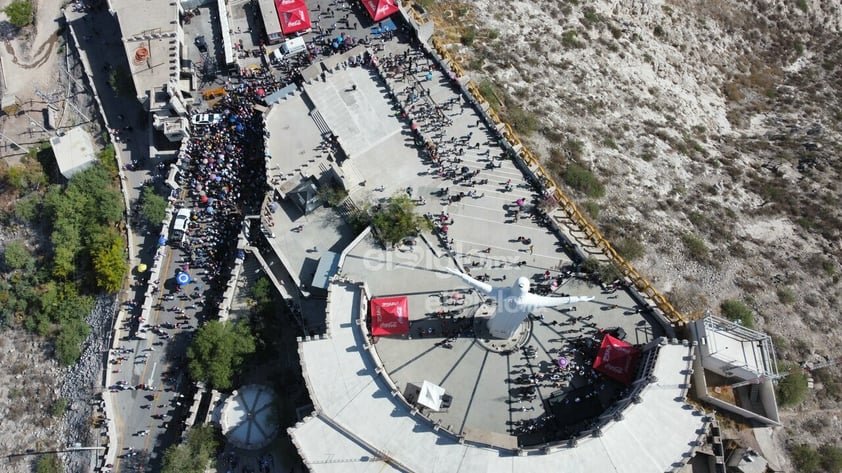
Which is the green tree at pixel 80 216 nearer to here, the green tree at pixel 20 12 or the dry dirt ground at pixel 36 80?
the dry dirt ground at pixel 36 80

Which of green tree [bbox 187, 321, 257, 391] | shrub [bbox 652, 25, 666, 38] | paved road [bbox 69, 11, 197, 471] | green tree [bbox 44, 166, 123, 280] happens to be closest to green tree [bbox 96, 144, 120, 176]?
green tree [bbox 44, 166, 123, 280]

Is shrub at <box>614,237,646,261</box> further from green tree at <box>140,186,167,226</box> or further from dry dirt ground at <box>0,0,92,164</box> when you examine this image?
dry dirt ground at <box>0,0,92,164</box>

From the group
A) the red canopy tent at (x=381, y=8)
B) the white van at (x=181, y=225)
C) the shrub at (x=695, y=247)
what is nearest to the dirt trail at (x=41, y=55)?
the white van at (x=181, y=225)

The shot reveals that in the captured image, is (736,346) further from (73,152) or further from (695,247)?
(73,152)

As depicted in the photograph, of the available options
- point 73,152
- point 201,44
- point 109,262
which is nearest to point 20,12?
point 73,152

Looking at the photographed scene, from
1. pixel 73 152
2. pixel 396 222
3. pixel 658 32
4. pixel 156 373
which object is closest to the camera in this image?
pixel 396 222

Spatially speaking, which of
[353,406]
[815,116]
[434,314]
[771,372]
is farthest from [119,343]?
[815,116]
